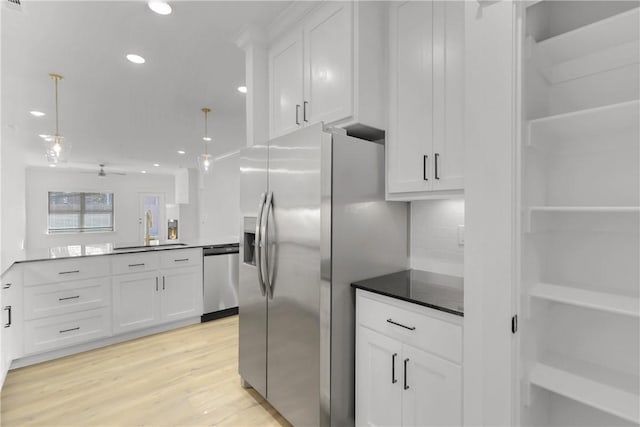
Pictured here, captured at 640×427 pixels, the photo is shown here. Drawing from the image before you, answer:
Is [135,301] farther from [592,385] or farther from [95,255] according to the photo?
[592,385]

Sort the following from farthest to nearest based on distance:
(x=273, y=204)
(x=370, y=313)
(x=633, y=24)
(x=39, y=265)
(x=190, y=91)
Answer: (x=190, y=91), (x=39, y=265), (x=273, y=204), (x=370, y=313), (x=633, y=24)

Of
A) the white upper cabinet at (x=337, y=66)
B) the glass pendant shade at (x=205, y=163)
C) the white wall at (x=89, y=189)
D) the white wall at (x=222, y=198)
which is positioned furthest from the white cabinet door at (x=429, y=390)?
the white wall at (x=89, y=189)

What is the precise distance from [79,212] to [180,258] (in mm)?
7010

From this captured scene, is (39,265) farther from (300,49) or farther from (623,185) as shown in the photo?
(623,185)

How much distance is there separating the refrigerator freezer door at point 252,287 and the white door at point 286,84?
11.8 inches

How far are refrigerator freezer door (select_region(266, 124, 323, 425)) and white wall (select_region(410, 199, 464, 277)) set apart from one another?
79 centimetres

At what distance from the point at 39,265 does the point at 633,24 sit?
13.6ft

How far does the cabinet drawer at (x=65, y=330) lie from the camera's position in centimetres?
283

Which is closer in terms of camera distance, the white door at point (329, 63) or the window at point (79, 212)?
the white door at point (329, 63)

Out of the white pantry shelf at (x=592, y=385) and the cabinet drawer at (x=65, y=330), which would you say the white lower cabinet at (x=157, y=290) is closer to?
the cabinet drawer at (x=65, y=330)

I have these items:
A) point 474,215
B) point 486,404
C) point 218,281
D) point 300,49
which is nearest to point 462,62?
point 474,215

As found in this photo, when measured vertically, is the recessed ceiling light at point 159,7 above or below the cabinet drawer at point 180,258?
above

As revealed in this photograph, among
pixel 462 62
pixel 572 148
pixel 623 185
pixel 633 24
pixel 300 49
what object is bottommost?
pixel 623 185

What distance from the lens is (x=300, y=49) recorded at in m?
2.19
